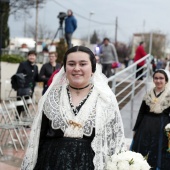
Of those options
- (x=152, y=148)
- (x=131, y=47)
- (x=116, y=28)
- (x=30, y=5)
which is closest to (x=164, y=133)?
(x=152, y=148)

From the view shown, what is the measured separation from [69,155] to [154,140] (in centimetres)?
340

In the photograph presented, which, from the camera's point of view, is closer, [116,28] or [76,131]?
[76,131]

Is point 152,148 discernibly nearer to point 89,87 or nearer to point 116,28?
point 89,87

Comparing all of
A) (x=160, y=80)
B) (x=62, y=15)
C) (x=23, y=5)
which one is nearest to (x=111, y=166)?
(x=160, y=80)

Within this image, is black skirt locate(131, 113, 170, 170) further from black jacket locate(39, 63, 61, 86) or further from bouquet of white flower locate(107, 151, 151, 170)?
bouquet of white flower locate(107, 151, 151, 170)

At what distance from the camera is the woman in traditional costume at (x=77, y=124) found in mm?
2828

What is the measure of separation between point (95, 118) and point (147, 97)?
11.2 feet

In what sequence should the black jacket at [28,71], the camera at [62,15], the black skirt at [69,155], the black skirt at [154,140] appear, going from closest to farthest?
the black skirt at [69,155]
the black skirt at [154,140]
the black jacket at [28,71]
the camera at [62,15]

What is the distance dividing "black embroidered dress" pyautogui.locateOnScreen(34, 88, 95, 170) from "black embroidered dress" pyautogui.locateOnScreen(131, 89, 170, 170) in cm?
322

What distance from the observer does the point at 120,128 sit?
118 inches

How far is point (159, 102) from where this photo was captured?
601 cm

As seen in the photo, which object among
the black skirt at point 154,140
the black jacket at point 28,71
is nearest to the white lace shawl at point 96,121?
the black skirt at point 154,140

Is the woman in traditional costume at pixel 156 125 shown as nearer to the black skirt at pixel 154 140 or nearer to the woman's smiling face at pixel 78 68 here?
the black skirt at pixel 154 140

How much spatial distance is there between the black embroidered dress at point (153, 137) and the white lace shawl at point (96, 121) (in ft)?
9.99
